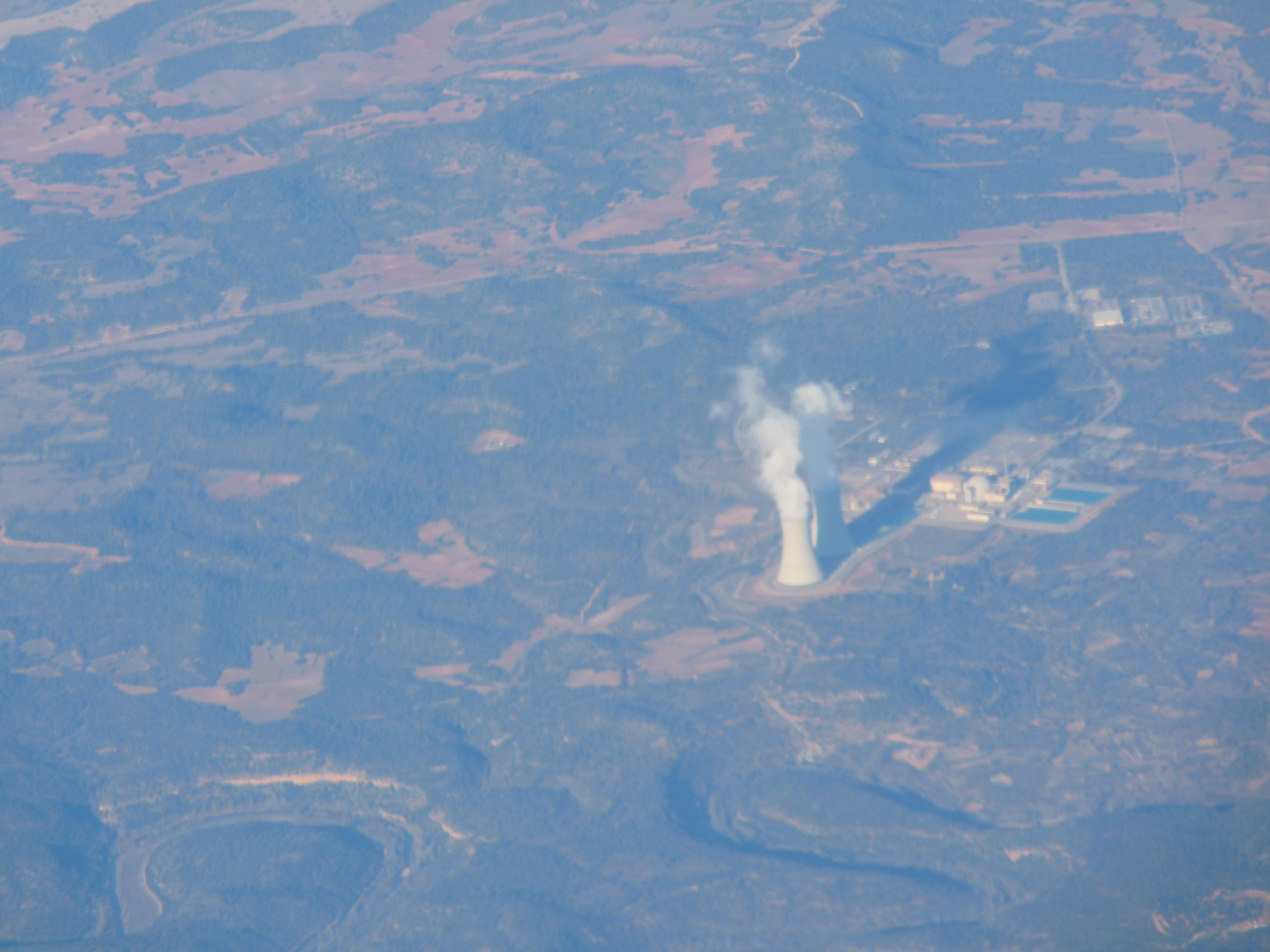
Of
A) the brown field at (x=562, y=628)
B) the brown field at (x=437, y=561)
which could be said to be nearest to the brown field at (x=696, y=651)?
the brown field at (x=562, y=628)

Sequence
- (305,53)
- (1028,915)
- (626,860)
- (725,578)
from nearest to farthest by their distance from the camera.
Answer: (1028,915) < (626,860) < (725,578) < (305,53)

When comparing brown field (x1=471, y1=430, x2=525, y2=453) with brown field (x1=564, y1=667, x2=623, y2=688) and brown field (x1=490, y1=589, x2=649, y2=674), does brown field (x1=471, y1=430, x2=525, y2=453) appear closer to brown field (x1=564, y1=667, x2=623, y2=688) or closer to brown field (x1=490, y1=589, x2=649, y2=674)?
brown field (x1=490, y1=589, x2=649, y2=674)

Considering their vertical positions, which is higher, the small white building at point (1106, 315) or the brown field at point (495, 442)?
the brown field at point (495, 442)

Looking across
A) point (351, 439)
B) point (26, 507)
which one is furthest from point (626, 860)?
point (26, 507)

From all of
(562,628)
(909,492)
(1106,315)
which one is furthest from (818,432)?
(1106,315)

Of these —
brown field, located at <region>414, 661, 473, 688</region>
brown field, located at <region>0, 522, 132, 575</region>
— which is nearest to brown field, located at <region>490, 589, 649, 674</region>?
brown field, located at <region>414, 661, 473, 688</region>

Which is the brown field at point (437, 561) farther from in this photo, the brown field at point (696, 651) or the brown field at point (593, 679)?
the brown field at point (696, 651)

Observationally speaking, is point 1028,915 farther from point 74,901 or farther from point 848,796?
point 74,901

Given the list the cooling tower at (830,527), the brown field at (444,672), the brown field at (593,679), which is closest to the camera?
the brown field at (593,679)
